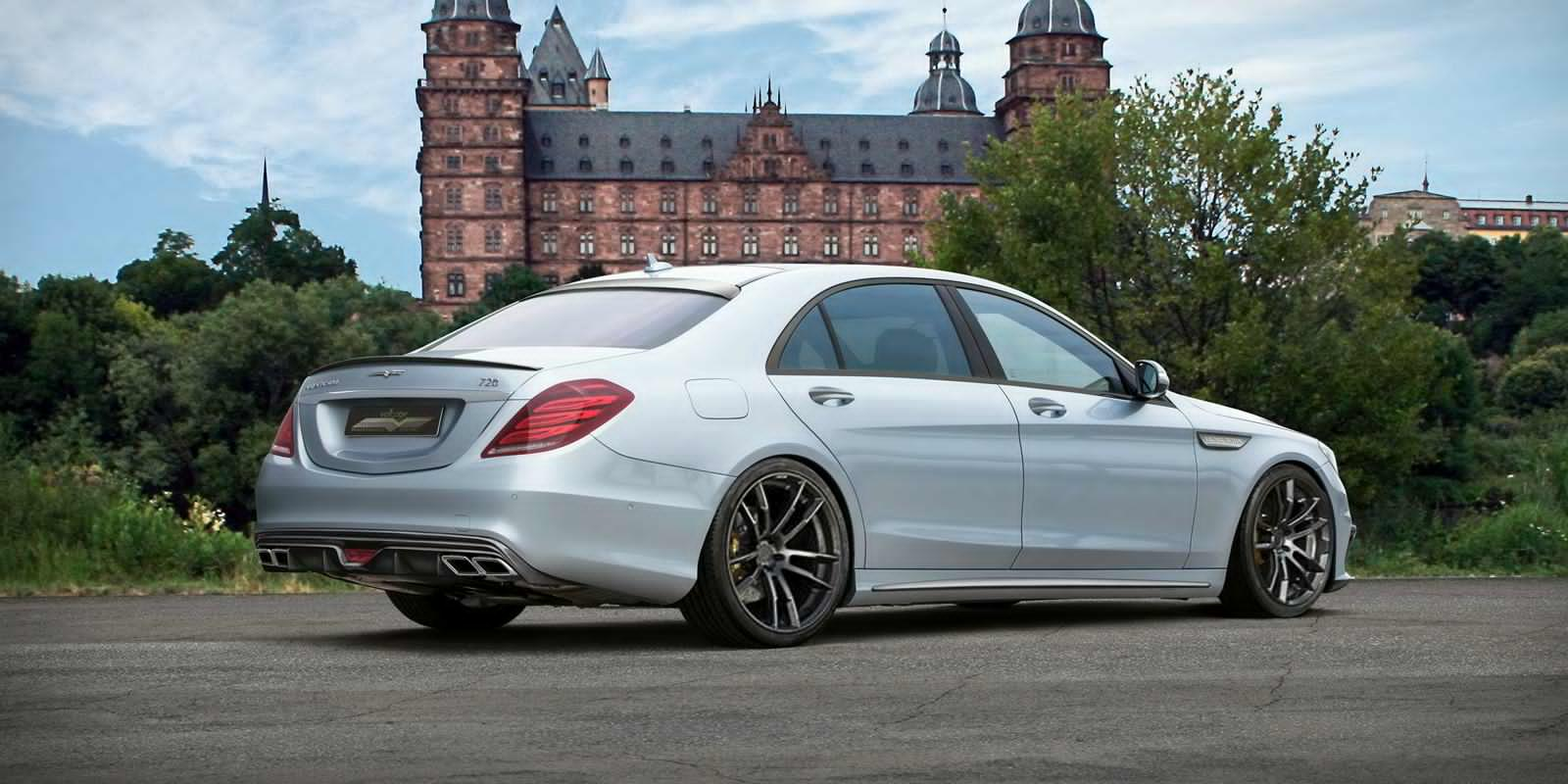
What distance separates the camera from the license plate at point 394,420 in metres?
6.71

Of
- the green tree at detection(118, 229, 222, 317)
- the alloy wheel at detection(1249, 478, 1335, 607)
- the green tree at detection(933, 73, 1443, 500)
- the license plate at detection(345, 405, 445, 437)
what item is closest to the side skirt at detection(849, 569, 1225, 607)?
the alloy wheel at detection(1249, 478, 1335, 607)

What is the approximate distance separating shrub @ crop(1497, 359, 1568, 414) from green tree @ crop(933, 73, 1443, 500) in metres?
68.9

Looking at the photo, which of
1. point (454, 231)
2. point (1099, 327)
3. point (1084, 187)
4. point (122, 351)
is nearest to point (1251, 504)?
point (1099, 327)

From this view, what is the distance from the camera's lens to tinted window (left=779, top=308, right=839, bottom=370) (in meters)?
7.20

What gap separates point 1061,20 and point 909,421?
500 feet

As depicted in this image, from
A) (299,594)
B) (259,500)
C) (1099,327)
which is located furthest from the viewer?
(1099,327)

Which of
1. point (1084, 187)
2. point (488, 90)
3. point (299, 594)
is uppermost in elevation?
point (488, 90)

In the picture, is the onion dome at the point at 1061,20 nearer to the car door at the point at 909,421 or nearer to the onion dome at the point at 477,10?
the onion dome at the point at 477,10

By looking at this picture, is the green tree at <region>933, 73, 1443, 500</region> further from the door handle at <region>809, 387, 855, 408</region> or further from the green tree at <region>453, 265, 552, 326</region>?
the green tree at <region>453, 265, 552, 326</region>

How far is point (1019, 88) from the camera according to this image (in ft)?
509

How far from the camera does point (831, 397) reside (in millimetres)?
7164

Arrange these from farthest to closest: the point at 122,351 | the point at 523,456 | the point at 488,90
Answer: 1. the point at 488,90
2. the point at 122,351
3. the point at 523,456

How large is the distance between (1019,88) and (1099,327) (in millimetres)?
104018

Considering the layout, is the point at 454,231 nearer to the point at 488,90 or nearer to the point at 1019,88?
the point at 488,90
